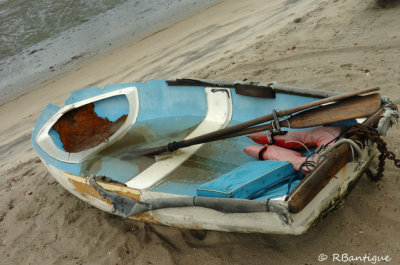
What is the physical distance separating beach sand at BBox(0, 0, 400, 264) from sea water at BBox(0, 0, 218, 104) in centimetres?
120

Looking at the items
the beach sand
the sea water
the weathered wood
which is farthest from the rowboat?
the sea water

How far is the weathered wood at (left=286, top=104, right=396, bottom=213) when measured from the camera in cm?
225

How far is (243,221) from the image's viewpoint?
262 cm

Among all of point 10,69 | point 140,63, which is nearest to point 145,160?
point 140,63

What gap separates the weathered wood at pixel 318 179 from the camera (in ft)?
7.38

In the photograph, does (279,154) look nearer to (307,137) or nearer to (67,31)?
(307,137)

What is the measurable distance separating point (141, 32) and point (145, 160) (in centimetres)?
879

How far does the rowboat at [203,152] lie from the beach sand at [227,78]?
360mm

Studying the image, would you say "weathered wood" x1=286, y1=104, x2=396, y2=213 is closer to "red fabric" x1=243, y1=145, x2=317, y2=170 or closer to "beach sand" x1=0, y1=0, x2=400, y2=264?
"red fabric" x1=243, y1=145, x2=317, y2=170

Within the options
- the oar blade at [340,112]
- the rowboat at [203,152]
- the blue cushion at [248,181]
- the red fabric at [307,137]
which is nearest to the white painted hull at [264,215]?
the rowboat at [203,152]

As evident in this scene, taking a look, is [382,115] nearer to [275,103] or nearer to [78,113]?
[275,103]

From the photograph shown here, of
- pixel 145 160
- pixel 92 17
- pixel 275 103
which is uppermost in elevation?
pixel 92 17

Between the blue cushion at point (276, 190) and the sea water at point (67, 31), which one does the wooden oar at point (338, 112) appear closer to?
the blue cushion at point (276, 190)

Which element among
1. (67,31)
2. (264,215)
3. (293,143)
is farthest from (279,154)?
(67,31)
